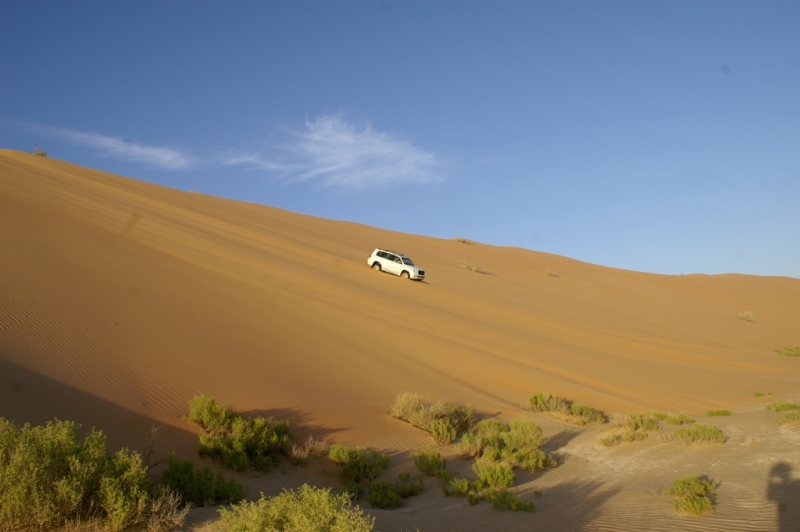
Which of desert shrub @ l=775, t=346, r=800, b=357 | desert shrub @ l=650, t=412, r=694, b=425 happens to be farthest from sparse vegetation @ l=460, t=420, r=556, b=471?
desert shrub @ l=775, t=346, r=800, b=357

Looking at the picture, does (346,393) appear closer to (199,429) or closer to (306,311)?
(199,429)

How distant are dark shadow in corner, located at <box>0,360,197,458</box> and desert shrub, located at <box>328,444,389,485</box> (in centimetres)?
221

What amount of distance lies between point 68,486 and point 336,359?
354 inches

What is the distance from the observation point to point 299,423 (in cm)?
984

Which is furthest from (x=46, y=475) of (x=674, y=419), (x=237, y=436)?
(x=674, y=419)

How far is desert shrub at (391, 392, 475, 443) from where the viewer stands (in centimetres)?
1068

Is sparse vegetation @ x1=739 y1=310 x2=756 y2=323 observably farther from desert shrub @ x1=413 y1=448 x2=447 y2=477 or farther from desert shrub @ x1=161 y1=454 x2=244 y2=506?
desert shrub @ x1=161 y1=454 x2=244 y2=506

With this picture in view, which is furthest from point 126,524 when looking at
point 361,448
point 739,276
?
point 739,276

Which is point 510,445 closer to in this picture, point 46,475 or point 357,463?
point 357,463

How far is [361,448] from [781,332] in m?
37.7

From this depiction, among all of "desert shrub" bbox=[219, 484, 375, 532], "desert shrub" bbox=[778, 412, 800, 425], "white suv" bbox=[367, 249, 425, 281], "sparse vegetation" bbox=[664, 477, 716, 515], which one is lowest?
"desert shrub" bbox=[219, 484, 375, 532]

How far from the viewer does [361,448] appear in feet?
29.9

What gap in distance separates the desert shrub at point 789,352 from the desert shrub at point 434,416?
23216 millimetres

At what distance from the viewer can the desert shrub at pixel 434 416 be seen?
Result: 10.7m
